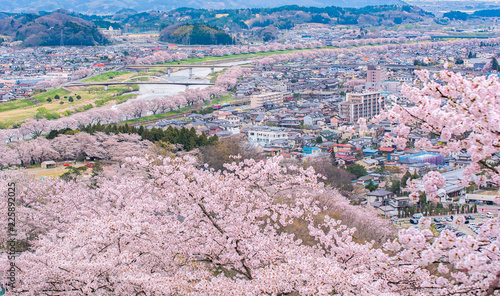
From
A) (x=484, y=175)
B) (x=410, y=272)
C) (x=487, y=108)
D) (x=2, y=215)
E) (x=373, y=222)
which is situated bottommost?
(x=373, y=222)

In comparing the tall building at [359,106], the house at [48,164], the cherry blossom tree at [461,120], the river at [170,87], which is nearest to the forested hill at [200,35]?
the river at [170,87]

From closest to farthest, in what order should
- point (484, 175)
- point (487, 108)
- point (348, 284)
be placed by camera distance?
point (487, 108) < point (484, 175) < point (348, 284)

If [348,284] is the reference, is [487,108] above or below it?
above

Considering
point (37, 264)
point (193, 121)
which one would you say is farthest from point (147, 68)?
point (37, 264)

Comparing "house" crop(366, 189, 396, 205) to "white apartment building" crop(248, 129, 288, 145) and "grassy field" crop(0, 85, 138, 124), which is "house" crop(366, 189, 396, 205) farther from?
"grassy field" crop(0, 85, 138, 124)

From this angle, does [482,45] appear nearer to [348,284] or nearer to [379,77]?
[379,77]

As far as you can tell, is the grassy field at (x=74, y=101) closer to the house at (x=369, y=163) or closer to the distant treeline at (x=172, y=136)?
the distant treeline at (x=172, y=136)

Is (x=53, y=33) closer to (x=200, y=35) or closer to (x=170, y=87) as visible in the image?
(x=200, y=35)

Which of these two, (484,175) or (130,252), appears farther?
(130,252)
